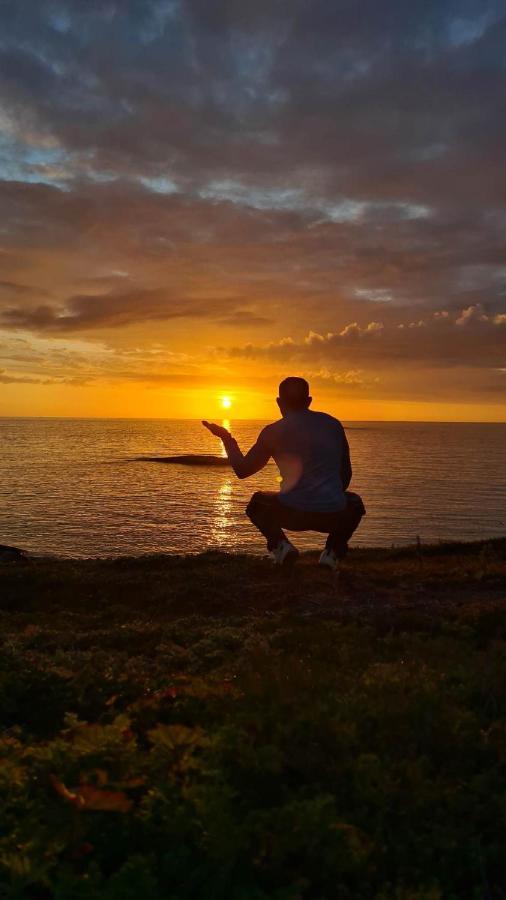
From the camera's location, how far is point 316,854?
2.83 m

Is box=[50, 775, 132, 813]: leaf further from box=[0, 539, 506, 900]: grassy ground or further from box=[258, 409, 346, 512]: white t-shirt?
box=[258, 409, 346, 512]: white t-shirt

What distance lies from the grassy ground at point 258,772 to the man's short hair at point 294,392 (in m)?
3.79

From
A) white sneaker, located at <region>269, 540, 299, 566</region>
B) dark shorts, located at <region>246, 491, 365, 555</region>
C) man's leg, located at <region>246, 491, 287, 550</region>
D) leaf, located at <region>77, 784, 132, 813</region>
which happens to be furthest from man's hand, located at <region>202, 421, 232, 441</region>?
leaf, located at <region>77, 784, 132, 813</region>

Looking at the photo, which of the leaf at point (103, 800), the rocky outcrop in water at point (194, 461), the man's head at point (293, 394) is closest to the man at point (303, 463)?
the man's head at point (293, 394)

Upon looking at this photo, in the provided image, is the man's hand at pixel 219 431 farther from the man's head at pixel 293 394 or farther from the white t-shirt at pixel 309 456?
the man's head at pixel 293 394

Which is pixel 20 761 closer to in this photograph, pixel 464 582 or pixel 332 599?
pixel 332 599

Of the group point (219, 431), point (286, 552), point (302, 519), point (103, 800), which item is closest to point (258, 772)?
point (103, 800)

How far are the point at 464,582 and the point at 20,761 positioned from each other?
11.9 m

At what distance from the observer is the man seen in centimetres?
952

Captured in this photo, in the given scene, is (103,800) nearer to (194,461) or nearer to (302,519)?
(302,519)

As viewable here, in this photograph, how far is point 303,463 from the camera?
31.7ft

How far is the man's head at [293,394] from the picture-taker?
970cm

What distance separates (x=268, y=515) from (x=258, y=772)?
6891mm

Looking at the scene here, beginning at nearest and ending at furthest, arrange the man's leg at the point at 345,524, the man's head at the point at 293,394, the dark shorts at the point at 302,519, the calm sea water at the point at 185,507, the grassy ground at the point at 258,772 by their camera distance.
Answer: the grassy ground at the point at 258,772, the man's head at the point at 293,394, the dark shorts at the point at 302,519, the man's leg at the point at 345,524, the calm sea water at the point at 185,507
